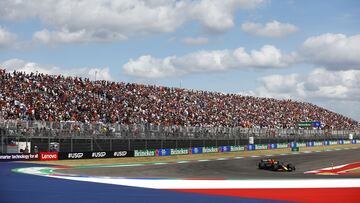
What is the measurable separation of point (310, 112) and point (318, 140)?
1119cm

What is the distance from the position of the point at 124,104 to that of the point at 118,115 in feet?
10.1

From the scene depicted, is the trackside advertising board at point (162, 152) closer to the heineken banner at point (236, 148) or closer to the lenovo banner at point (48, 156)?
the lenovo banner at point (48, 156)

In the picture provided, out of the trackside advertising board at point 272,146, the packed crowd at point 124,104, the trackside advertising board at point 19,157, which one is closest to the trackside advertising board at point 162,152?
the packed crowd at point 124,104

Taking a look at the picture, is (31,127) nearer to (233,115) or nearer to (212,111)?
(212,111)

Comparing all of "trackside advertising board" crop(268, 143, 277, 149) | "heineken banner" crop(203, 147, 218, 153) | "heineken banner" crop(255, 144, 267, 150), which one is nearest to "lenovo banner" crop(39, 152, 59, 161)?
"heineken banner" crop(203, 147, 218, 153)

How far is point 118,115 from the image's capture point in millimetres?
45781

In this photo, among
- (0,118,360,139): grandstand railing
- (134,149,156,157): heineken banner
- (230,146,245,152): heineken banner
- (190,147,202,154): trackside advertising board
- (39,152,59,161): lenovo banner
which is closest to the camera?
(0,118,360,139): grandstand railing

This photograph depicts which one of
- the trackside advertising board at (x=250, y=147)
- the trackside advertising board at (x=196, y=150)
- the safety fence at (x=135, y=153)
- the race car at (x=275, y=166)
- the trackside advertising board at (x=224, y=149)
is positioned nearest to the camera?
the race car at (x=275, y=166)

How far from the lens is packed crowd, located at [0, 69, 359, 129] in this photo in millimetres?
39000

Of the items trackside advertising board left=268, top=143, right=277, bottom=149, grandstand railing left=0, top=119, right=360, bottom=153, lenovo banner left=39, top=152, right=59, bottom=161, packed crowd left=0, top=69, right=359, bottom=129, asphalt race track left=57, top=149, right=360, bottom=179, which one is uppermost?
packed crowd left=0, top=69, right=359, bottom=129

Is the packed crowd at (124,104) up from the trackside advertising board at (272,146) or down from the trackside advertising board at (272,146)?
up

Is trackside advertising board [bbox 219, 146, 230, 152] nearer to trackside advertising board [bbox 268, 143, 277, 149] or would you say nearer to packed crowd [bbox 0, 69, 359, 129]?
packed crowd [bbox 0, 69, 359, 129]

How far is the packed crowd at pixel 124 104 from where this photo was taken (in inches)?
1535

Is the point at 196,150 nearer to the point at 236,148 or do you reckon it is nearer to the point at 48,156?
the point at 236,148
